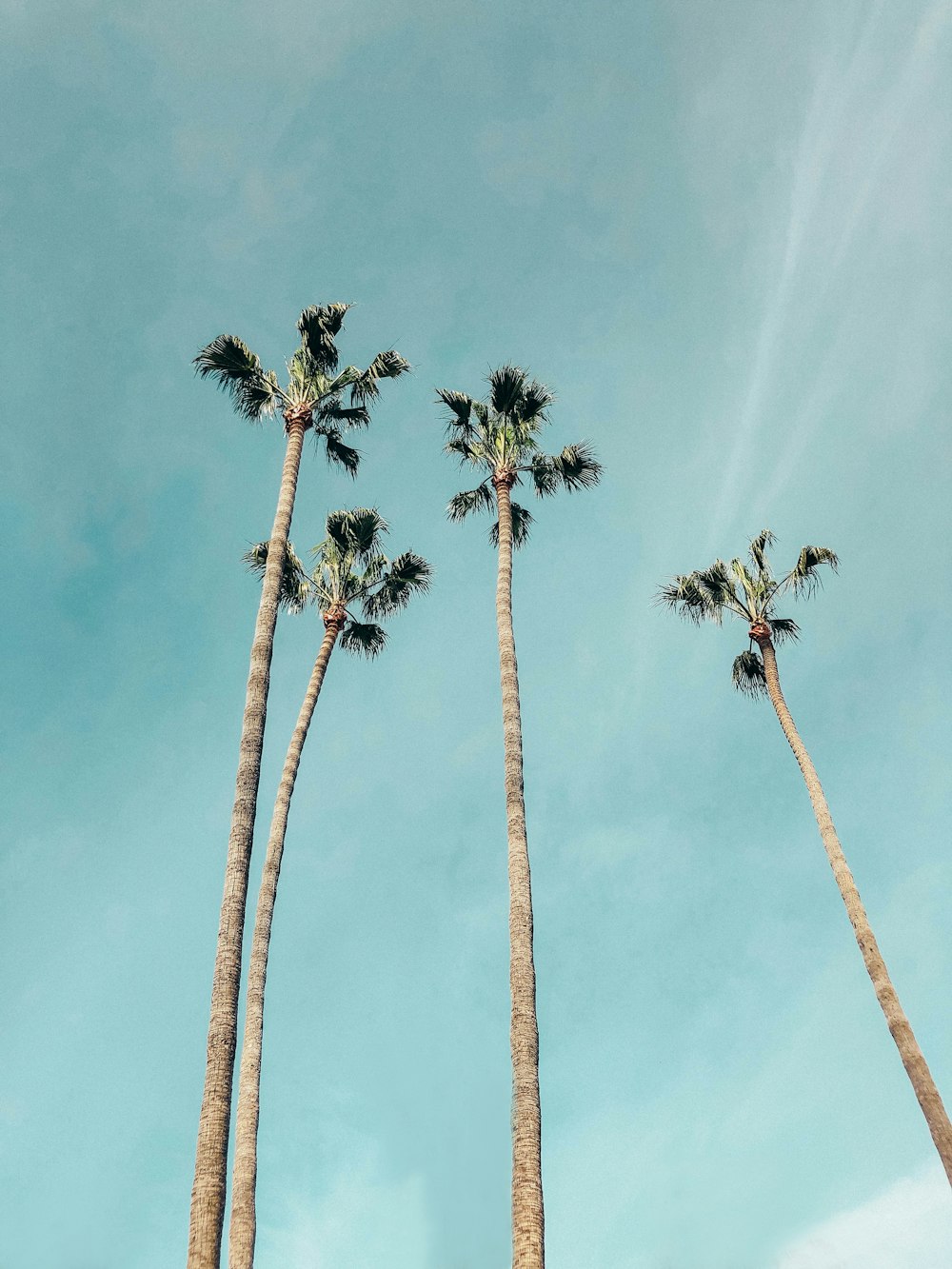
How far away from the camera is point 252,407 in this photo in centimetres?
2347

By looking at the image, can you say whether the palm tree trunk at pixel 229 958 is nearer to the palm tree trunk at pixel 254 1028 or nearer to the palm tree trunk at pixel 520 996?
the palm tree trunk at pixel 520 996

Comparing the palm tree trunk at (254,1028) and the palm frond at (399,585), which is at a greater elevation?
the palm frond at (399,585)

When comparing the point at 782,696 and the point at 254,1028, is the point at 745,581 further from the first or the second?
the point at 254,1028

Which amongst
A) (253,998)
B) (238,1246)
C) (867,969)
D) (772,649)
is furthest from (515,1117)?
(772,649)

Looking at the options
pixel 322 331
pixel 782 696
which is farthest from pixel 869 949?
pixel 322 331

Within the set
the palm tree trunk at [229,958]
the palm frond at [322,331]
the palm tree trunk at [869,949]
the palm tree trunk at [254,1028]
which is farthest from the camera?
the palm frond at [322,331]

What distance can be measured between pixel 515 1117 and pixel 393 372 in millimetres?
17702

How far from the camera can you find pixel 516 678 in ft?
66.1

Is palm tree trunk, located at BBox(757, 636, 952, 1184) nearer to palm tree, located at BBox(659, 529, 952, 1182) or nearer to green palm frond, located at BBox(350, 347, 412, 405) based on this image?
palm tree, located at BBox(659, 529, 952, 1182)

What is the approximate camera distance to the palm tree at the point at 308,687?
17.7 meters

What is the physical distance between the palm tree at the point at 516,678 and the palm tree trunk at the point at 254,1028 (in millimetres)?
6638

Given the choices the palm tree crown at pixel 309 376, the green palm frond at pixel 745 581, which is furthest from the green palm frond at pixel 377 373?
the green palm frond at pixel 745 581

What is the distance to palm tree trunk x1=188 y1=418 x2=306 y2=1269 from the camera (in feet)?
38.7

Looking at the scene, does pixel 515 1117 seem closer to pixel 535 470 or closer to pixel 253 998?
pixel 253 998
